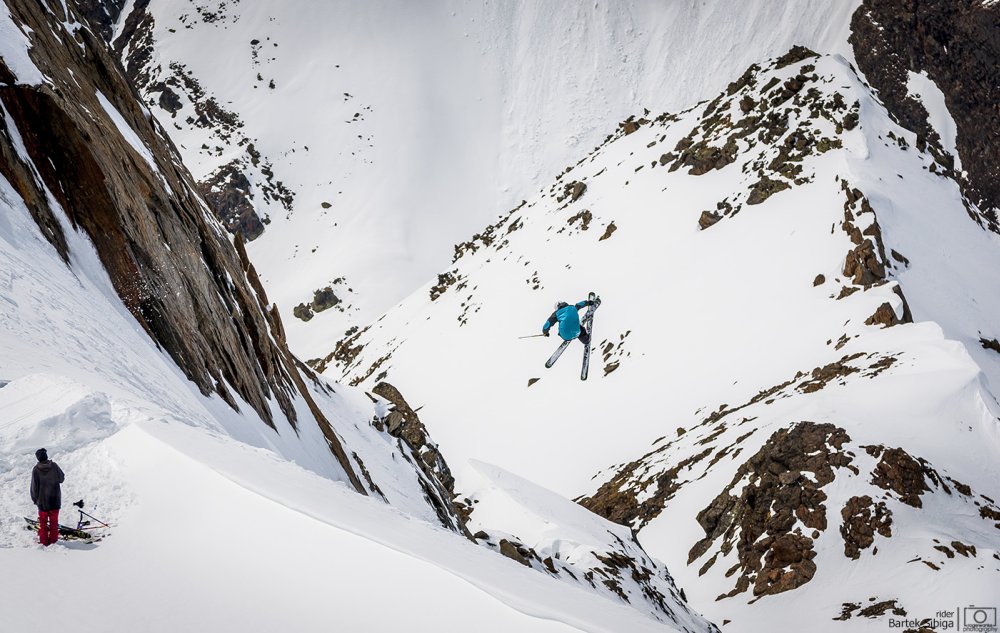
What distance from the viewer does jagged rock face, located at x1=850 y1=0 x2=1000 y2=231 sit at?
66562 mm

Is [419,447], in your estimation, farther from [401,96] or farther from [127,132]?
[401,96]

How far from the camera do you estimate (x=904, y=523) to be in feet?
53.8

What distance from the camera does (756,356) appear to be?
29.1m

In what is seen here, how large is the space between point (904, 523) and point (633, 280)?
78.3 ft

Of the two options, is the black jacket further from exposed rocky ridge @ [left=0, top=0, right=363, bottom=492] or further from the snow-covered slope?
exposed rocky ridge @ [left=0, top=0, right=363, bottom=492]

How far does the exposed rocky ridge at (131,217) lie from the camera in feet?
34.7

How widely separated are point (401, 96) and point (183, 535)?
81769 mm

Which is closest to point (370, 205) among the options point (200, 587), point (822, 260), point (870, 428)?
point (822, 260)

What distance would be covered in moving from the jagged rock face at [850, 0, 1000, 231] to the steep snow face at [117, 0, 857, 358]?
4464 mm

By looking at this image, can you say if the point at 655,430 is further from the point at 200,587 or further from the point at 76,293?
the point at 200,587

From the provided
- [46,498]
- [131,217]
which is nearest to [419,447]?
[131,217]

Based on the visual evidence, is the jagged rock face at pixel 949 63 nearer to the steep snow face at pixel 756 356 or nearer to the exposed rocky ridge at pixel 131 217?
the steep snow face at pixel 756 356

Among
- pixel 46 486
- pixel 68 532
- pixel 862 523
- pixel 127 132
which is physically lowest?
pixel 862 523

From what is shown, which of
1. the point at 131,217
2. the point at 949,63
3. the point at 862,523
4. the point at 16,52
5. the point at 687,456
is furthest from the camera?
the point at 949,63
